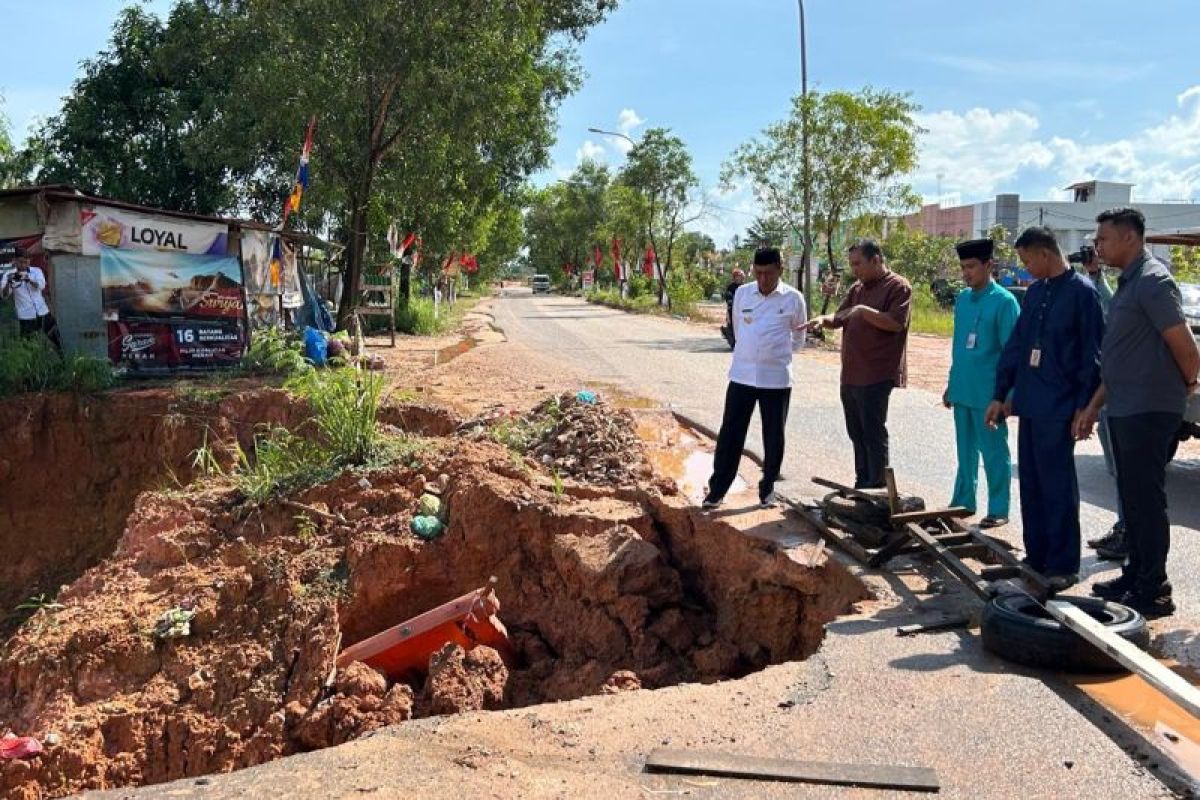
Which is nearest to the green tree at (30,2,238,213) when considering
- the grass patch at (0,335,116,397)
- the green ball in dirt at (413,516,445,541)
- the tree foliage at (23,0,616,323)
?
the tree foliage at (23,0,616,323)

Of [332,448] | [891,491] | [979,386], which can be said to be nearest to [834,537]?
[891,491]

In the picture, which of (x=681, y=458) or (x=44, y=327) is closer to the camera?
(x=681, y=458)

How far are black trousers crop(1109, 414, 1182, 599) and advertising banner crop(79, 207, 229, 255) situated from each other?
10875 millimetres

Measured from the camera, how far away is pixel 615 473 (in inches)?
272

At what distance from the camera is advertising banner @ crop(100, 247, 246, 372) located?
37.1 ft

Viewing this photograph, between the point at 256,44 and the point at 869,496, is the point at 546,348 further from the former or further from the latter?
the point at 869,496

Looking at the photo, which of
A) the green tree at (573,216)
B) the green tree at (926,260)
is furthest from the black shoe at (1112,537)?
the green tree at (573,216)

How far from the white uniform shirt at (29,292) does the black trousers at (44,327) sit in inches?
3.5

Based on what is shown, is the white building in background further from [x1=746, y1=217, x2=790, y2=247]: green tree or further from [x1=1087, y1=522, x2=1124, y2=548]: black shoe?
[x1=1087, y1=522, x2=1124, y2=548]: black shoe

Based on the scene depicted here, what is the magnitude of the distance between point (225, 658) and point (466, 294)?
57878 millimetres

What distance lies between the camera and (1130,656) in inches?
132

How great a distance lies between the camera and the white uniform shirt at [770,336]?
5934 millimetres

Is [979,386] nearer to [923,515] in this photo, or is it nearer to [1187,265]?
[923,515]

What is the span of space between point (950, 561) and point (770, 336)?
1.90 m
